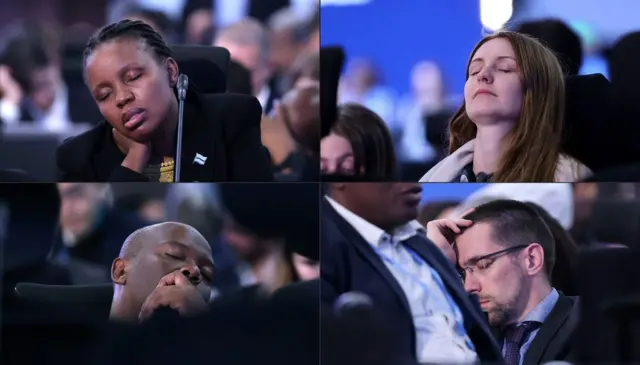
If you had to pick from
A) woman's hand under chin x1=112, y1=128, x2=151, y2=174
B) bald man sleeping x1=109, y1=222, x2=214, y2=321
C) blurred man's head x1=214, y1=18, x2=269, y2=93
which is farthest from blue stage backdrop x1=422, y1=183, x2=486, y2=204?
woman's hand under chin x1=112, y1=128, x2=151, y2=174

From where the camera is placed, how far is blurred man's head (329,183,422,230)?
Result: 3.15m

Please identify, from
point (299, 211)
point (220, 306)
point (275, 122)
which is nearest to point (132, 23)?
point (275, 122)

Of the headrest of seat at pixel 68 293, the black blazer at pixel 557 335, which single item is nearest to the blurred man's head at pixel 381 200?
the black blazer at pixel 557 335

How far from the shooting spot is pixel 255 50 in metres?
3.16

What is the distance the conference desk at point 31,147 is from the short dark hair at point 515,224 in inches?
69.6

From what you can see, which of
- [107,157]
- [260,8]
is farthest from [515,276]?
[107,157]

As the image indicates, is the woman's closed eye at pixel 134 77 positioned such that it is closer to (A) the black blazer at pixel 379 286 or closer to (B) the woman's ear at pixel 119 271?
(B) the woman's ear at pixel 119 271

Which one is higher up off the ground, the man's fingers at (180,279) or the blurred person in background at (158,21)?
the blurred person in background at (158,21)

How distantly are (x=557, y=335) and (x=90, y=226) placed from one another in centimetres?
208

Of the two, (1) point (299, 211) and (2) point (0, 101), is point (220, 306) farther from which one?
(2) point (0, 101)

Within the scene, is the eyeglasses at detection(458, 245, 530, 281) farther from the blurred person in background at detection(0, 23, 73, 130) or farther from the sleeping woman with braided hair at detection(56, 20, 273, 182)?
the blurred person in background at detection(0, 23, 73, 130)

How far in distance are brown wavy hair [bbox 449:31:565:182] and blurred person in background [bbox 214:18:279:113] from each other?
2.65 ft

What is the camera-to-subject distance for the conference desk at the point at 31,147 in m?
3.21

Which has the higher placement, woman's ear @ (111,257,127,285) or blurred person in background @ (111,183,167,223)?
blurred person in background @ (111,183,167,223)
